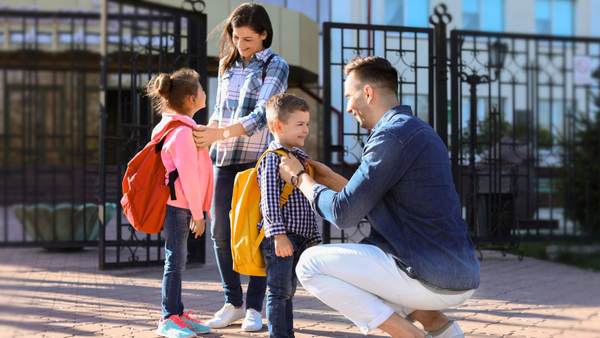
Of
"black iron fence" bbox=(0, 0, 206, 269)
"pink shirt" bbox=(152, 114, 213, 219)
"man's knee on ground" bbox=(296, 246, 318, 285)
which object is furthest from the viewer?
"pink shirt" bbox=(152, 114, 213, 219)

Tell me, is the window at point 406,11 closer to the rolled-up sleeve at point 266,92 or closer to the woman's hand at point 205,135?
the rolled-up sleeve at point 266,92

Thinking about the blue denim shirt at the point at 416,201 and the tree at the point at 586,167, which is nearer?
the blue denim shirt at the point at 416,201

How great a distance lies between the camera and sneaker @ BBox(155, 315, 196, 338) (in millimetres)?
3169

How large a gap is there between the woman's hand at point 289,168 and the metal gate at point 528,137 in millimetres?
4569

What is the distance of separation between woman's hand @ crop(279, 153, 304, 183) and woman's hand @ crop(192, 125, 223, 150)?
60 centimetres

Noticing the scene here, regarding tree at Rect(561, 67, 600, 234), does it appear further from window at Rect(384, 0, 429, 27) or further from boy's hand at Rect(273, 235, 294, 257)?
window at Rect(384, 0, 429, 27)

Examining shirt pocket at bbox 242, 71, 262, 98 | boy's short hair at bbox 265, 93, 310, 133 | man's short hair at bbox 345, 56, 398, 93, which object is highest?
shirt pocket at bbox 242, 71, 262, 98

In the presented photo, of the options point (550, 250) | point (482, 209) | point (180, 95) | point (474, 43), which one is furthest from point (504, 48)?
point (180, 95)

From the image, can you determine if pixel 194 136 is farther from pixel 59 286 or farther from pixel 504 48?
pixel 504 48

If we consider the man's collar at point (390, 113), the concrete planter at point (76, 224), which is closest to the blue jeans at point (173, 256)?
the man's collar at point (390, 113)

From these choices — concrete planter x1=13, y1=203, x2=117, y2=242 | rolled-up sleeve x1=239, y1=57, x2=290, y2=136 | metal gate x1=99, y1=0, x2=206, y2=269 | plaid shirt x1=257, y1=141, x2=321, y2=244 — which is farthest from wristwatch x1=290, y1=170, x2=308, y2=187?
concrete planter x1=13, y1=203, x2=117, y2=242

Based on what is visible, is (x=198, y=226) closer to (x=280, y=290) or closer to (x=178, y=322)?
(x=178, y=322)

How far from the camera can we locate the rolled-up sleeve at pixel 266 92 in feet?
10.9

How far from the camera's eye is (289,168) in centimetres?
279
